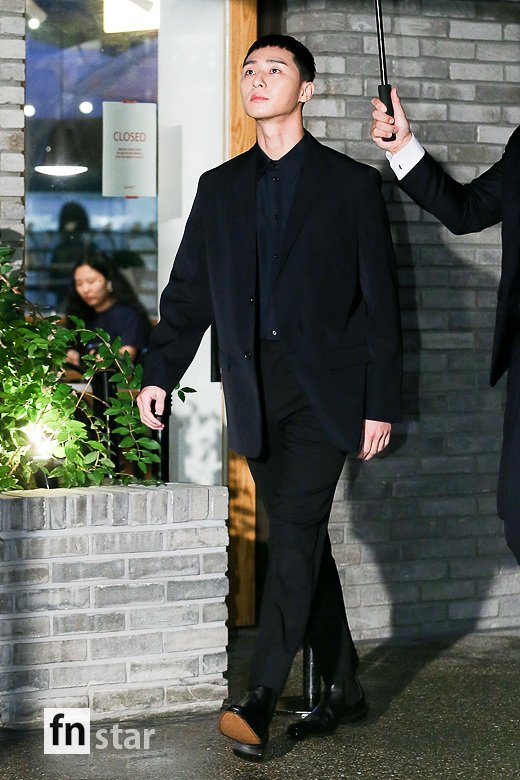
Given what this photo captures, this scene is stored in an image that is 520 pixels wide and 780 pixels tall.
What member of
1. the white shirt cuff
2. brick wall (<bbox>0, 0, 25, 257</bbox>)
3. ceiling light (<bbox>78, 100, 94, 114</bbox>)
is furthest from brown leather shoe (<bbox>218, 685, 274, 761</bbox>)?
ceiling light (<bbox>78, 100, 94, 114</bbox>)

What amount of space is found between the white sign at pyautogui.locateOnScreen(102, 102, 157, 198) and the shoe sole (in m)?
2.57

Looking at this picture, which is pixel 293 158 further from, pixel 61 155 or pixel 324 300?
pixel 61 155

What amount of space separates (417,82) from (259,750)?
3.13 m

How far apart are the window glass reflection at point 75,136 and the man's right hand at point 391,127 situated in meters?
2.05

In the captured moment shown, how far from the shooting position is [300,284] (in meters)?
4.12

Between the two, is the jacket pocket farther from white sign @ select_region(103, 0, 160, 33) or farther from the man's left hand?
white sign @ select_region(103, 0, 160, 33)

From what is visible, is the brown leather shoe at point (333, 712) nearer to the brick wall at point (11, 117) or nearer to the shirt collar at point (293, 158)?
the shirt collar at point (293, 158)

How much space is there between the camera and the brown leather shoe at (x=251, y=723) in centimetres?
385

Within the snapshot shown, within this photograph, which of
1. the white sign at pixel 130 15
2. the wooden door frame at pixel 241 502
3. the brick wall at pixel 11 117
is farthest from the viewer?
the wooden door frame at pixel 241 502

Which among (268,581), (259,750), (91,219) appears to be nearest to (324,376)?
(268,581)

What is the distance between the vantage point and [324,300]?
13.5 ft

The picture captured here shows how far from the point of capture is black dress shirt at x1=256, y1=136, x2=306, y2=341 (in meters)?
4.16

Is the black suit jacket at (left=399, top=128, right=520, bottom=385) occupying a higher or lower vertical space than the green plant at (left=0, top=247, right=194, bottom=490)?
higher

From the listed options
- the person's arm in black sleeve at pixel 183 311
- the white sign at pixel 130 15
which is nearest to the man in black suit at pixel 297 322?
the person's arm in black sleeve at pixel 183 311
